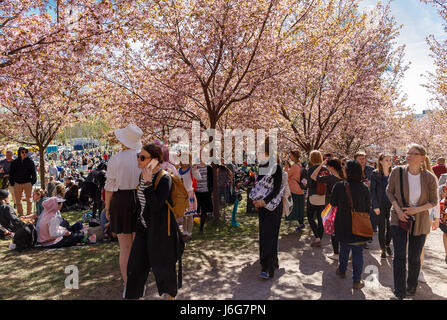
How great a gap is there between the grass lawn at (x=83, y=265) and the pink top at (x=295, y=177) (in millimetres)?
1017

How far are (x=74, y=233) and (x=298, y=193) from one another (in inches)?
199

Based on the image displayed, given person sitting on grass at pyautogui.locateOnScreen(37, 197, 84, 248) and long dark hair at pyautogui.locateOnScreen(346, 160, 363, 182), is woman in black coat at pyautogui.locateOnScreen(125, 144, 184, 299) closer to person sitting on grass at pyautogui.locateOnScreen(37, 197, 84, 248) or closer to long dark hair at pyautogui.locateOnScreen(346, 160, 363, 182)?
long dark hair at pyautogui.locateOnScreen(346, 160, 363, 182)

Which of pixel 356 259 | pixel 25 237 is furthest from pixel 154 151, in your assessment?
pixel 25 237

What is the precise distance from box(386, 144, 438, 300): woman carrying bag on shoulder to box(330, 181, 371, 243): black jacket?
382mm

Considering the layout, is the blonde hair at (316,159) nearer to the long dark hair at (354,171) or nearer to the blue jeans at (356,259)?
the long dark hair at (354,171)

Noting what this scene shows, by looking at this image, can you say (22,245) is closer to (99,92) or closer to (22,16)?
(22,16)

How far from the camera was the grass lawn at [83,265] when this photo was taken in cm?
417

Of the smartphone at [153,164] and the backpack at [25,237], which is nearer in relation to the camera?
the smartphone at [153,164]

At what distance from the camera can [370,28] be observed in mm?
12852

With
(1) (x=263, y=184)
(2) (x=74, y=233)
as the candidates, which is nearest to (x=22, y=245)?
(2) (x=74, y=233)

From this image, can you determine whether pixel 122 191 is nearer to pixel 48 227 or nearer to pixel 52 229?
pixel 52 229

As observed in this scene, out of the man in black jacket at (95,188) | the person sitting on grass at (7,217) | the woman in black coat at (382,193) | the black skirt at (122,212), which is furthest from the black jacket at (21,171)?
the woman in black coat at (382,193)

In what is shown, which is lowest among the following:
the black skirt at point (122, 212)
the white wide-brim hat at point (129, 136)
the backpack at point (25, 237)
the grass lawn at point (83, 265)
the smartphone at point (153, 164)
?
the grass lawn at point (83, 265)

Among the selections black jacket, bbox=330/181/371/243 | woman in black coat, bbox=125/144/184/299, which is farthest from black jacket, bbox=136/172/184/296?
black jacket, bbox=330/181/371/243
